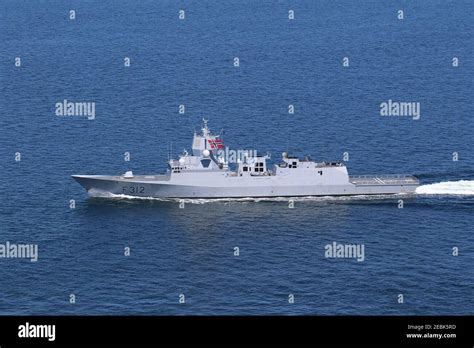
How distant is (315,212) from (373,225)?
Answer: 9372 mm

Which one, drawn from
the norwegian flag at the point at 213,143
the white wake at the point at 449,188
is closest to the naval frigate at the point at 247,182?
the white wake at the point at 449,188

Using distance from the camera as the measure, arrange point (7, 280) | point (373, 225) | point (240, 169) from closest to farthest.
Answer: point (7, 280)
point (373, 225)
point (240, 169)

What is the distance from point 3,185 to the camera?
165 meters

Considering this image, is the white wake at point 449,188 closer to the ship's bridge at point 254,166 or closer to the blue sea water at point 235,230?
the blue sea water at point 235,230

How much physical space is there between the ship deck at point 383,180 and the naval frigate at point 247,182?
13cm

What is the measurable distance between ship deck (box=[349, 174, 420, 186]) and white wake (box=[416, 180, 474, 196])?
Result: 5.22ft

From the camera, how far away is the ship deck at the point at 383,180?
531 feet

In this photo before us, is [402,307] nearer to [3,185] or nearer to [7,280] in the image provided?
[7,280]

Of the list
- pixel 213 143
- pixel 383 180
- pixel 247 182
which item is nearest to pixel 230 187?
pixel 247 182

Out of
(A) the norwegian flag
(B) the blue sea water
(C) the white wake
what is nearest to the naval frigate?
(C) the white wake

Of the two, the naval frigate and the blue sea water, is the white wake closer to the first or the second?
the naval frigate

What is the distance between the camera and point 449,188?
161 metres

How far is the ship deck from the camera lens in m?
162
